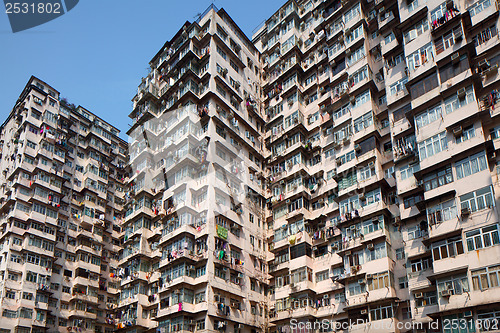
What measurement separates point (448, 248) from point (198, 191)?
20.7m

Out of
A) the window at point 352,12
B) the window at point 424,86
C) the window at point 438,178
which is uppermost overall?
the window at point 352,12

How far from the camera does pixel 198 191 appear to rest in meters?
38.1

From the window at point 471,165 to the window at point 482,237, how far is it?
3461mm

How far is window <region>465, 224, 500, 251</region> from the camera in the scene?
75.3 ft

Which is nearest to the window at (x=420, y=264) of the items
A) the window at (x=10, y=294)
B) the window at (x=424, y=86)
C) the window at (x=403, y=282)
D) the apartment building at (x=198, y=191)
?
the window at (x=403, y=282)

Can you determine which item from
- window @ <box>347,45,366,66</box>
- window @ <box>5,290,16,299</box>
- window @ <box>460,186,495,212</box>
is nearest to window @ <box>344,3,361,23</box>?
window @ <box>347,45,366,66</box>

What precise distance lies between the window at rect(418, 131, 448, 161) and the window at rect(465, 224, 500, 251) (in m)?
5.64

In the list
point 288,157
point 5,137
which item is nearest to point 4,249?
point 5,137

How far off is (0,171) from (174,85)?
2498cm

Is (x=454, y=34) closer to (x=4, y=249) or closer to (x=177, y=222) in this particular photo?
(x=177, y=222)

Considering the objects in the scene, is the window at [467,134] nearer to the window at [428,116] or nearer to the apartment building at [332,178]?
the window at [428,116]

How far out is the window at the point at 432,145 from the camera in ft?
88.9

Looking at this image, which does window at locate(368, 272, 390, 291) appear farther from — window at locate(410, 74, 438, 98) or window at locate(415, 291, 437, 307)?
window at locate(410, 74, 438, 98)

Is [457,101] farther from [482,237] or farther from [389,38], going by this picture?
[389,38]
